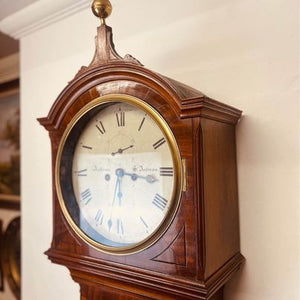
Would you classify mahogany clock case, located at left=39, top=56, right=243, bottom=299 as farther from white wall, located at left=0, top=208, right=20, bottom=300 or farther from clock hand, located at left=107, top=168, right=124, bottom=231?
white wall, located at left=0, top=208, right=20, bottom=300

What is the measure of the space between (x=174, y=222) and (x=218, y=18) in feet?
1.78

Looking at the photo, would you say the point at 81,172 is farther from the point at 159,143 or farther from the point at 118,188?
the point at 159,143

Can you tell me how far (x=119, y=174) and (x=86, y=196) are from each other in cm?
12

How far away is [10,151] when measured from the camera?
5.83 ft

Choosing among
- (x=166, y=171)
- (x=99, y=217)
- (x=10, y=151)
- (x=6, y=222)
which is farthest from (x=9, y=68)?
(x=166, y=171)

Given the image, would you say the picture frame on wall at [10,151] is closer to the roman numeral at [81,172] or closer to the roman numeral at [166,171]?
the roman numeral at [81,172]

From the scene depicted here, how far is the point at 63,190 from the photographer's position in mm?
754

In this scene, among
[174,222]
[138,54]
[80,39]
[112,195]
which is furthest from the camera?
[80,39]

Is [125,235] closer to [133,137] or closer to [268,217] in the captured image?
[133,137]

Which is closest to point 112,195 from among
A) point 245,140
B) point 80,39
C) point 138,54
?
point 245,140

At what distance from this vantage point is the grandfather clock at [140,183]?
567 millimetres

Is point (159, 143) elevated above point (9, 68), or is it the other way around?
point (9, 68)

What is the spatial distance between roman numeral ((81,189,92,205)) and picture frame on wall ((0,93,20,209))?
3.74ft

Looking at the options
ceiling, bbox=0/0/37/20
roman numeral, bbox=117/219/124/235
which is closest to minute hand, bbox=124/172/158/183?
roman numeral, bbox=117/219/124/235
